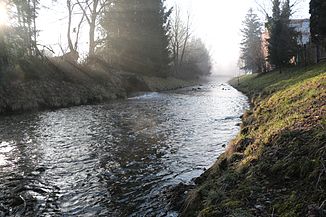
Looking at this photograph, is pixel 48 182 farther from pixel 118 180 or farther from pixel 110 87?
pixel 110 87

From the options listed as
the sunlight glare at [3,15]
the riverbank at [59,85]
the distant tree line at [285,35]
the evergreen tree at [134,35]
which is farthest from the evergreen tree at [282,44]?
the sunlight glare at [3,15]

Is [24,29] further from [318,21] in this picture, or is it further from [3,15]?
[318,21]

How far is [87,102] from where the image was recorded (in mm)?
→ 25281

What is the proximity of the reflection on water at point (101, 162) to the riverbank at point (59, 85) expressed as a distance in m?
4.98

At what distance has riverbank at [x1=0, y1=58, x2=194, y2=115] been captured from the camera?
20016 millimetres

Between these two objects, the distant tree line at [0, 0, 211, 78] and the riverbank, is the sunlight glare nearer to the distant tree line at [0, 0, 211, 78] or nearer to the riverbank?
the riverbank

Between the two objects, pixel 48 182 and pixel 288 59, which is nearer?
pixel 48 182

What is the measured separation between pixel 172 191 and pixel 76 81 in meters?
22.6

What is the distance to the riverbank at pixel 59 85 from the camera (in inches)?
788

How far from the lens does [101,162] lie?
28.4ft

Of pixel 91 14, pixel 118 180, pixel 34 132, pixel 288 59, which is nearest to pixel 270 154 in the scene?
pixel 118 180

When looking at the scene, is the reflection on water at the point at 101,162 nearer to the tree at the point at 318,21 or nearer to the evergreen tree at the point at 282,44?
the tree at the point at 318,21

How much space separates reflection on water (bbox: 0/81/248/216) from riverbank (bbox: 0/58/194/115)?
4983mm

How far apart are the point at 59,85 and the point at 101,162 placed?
17.6 meters
